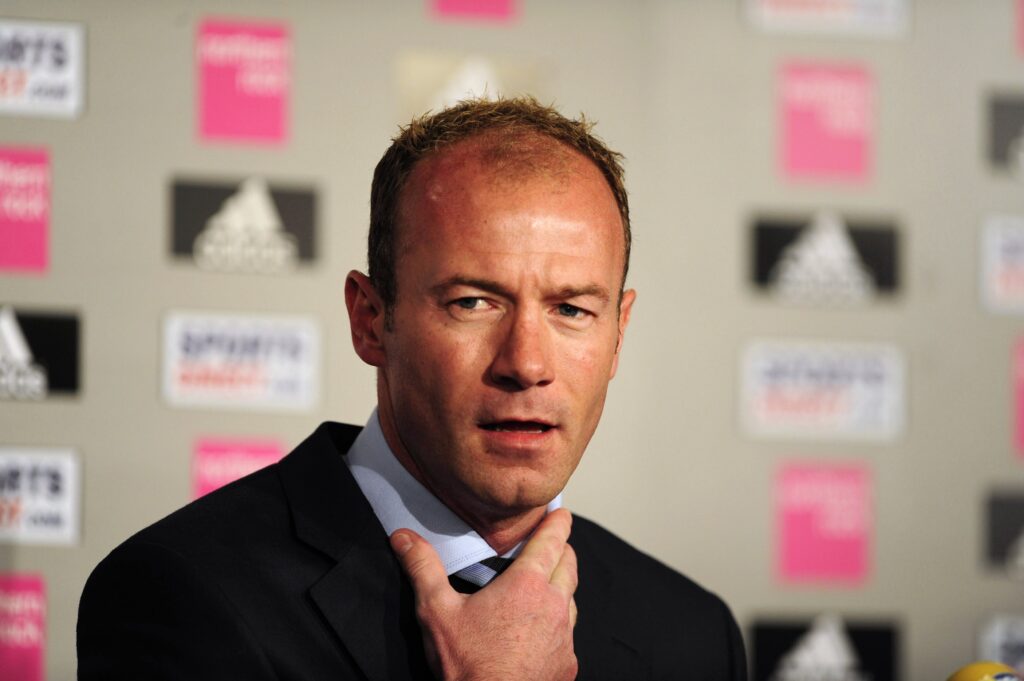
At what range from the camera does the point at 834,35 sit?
277 cm

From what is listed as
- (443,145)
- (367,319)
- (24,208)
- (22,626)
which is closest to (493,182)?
(443,145)

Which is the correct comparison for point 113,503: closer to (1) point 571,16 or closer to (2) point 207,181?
(2) point 207,181

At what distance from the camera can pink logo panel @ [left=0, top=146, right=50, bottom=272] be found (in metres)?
2.50

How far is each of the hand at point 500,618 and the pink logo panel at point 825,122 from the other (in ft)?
5.93

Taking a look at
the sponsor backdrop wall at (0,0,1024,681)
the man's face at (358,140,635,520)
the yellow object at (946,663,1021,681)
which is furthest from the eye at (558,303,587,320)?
the sponsor backdrop wall at (0,0,1024,681)

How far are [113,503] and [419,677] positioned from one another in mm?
1544

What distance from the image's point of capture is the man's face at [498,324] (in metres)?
1.13

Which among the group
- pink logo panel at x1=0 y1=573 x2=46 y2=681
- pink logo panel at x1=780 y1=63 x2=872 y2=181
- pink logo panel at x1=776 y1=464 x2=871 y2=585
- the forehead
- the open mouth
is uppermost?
pink logo panel at x1=780 y1=63 x2=872 y2=181

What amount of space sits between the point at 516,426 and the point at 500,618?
178mm

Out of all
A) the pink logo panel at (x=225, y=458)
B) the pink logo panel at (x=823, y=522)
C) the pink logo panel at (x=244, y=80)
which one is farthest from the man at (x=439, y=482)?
the pink logo panel at (x=823, y=522)

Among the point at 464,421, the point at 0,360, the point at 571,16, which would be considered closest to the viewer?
the point at 464,421

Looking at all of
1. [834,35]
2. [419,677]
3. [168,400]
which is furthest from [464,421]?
[834,35]

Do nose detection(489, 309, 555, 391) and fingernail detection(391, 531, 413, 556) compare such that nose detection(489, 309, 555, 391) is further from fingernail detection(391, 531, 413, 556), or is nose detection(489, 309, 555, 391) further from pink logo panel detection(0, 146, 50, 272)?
pink logo panel detection(0, 146, 50, 272)

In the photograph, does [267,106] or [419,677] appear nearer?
[419,677]
